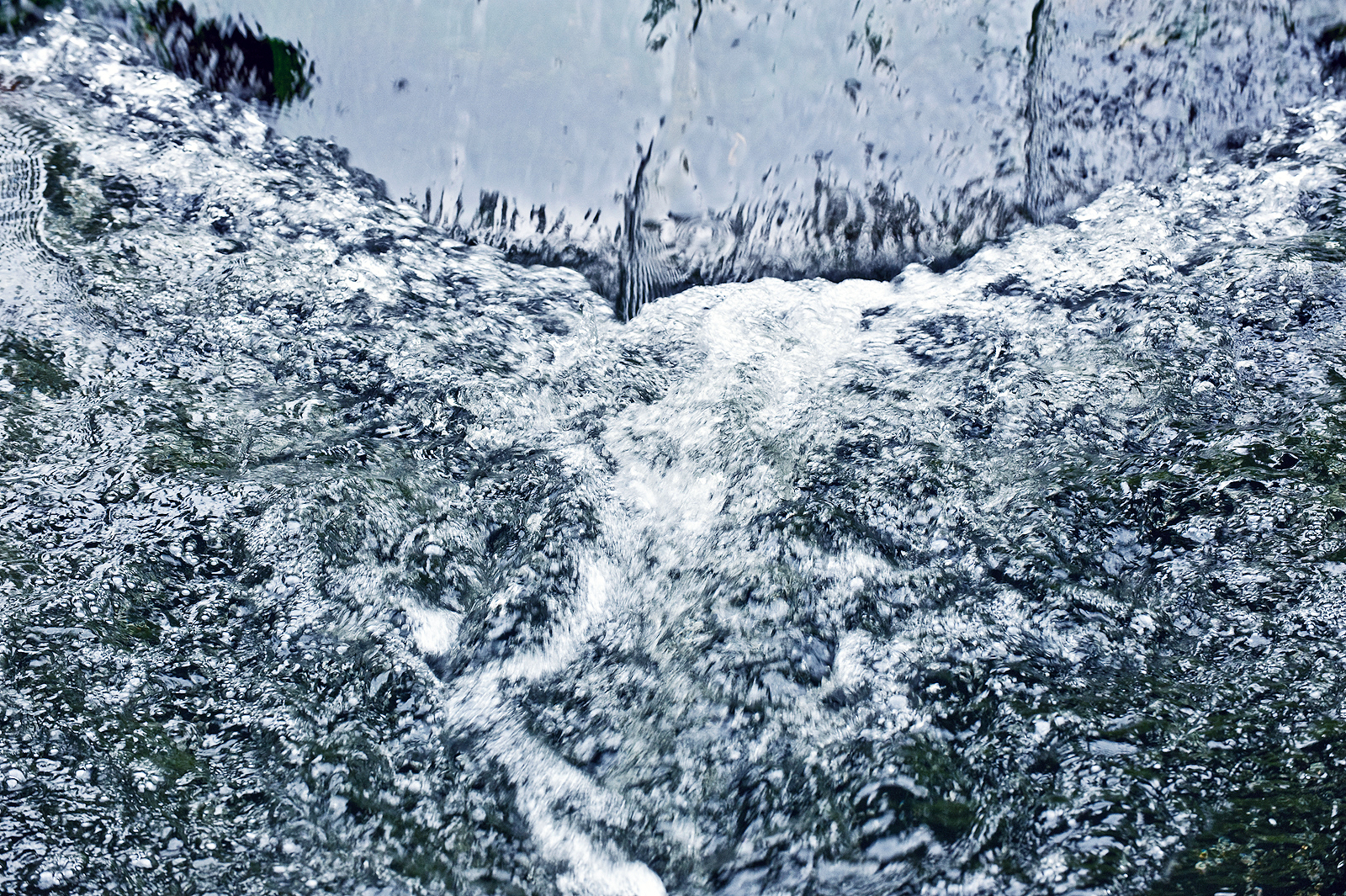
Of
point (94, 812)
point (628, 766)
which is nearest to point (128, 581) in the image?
point (94, 812)

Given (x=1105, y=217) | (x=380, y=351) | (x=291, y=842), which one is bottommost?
(x=291, y=842)

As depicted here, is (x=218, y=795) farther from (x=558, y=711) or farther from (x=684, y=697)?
(x=684, y=697)

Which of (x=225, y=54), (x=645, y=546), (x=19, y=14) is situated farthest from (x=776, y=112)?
(x=19, y=14)

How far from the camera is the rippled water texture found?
5.35ft

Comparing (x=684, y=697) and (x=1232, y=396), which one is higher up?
(x=1232, y=396)

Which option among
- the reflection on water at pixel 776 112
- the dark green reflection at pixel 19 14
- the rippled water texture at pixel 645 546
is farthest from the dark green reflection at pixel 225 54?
the dark green reflection at pixel 19 14

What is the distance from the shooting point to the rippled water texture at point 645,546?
64.2 inches

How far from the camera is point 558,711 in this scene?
78.8 inches

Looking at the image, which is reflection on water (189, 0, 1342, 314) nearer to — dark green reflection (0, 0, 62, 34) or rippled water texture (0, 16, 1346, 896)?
rippled water texture (0, 16, 1346, 896)

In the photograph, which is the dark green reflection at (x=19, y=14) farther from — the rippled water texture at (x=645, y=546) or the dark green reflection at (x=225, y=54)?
the dark green reflection at (x=225, y=54)

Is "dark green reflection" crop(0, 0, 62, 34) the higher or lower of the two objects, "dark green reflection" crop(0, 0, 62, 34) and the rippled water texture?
the higher

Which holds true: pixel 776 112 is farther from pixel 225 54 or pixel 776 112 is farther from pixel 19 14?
pixel 19 14

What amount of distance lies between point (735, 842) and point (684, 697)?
36cm

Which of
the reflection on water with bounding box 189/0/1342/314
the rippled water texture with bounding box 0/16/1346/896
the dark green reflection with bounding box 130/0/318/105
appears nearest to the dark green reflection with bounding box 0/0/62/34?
the rippled water texture with bounding box 0/16/1346/896
